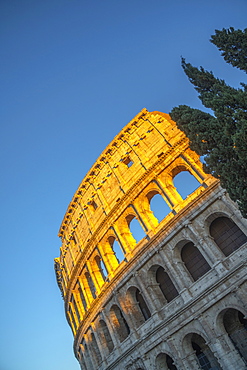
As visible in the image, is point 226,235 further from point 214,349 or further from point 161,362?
point 161,362

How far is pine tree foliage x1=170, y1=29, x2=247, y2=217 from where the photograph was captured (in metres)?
10.9

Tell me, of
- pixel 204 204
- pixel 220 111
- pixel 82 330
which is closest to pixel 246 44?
pixel 220 111

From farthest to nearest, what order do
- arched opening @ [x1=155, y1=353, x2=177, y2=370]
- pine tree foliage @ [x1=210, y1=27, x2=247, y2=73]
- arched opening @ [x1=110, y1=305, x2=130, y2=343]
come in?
arched opening @ [x1=110, y1=305, x2=130, y2=343]
arched opening @ [x1=155, y1=353, x2=177, y2=370]
pine tree foliage @ [x1=210, y1=27, x2=247, y2=73]

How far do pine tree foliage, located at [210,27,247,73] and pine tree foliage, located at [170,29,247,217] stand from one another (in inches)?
2.1

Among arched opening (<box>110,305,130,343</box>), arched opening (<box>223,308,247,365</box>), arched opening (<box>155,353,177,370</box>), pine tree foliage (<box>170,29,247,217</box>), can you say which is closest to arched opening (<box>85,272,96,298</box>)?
arched opening (<box>110,305,130,343</box>)

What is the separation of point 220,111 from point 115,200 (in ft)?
43.7

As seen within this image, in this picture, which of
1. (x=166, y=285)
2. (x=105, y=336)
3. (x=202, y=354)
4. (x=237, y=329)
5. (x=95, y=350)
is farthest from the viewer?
(x=95, y=350)

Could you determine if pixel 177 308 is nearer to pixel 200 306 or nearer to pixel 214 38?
pixel 200 306

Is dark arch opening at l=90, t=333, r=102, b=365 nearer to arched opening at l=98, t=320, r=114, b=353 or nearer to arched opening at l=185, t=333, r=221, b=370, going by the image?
arched opening at l=98, t=320, r=114, b=353

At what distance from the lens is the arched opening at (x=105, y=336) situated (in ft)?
70.2

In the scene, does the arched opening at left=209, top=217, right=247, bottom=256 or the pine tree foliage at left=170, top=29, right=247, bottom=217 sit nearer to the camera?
the pine tree foliage at left=170, top=29, right=247, bottom=217

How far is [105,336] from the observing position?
21656 mm

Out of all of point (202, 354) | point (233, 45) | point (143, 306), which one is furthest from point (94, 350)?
point (233, 45)

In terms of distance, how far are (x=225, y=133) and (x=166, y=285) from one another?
37.8 feet
